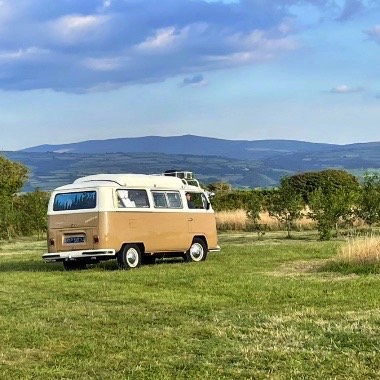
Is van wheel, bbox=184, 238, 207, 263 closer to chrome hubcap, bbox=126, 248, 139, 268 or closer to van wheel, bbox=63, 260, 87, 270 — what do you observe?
chrome hubcap, bbox=126, 248, 139, 268

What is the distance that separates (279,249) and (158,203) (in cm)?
404

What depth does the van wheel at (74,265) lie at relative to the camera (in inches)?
754

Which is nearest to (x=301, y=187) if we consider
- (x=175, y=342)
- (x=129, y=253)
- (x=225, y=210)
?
(x=225, y=210)

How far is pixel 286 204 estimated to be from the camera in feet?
96.3

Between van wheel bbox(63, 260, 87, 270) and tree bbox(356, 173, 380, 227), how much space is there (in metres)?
12.6

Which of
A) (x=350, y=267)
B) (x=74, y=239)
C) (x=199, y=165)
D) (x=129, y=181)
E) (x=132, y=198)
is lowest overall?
(x=350, y=267)

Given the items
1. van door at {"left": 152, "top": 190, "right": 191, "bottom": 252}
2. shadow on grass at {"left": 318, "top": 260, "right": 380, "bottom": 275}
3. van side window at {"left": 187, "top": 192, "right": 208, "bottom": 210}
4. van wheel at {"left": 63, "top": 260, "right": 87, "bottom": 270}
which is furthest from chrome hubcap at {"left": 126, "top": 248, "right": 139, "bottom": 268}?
shadow on grass at {"left": 318, "top": 260, "right": 380, "bottom": 275}

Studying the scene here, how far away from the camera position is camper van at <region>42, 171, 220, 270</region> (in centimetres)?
1814

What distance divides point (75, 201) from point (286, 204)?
12541 mm

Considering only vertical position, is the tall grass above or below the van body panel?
below

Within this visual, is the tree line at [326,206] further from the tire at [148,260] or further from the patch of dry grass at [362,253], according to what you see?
the patch of dry grass at [362,253]

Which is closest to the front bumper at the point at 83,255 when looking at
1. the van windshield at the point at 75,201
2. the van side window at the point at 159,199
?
the van windshield at the point at 75,201

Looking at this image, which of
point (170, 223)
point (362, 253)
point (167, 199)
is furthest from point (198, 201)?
point (362, 253)

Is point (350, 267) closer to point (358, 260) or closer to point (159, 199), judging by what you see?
point (358, 260)
